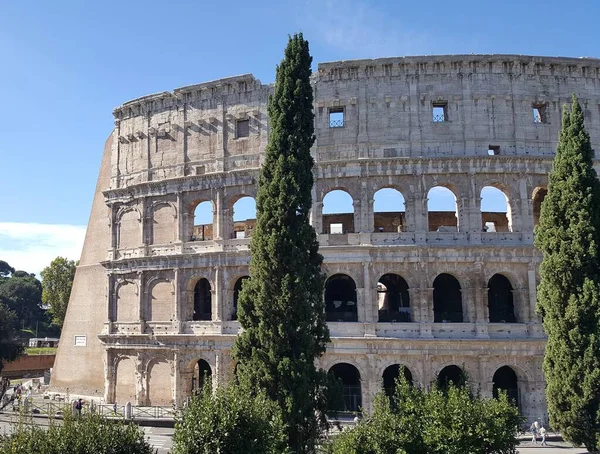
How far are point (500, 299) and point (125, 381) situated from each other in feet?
62.7

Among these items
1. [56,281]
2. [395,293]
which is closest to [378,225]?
[395,293]

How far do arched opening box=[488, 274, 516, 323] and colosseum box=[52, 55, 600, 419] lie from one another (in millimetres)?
66

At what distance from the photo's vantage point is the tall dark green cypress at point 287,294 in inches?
624

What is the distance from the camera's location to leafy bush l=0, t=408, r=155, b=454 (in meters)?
11.8

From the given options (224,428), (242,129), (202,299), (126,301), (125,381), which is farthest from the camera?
(202,299)

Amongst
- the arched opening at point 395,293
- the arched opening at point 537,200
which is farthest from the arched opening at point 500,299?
the arched opening at point 395,293

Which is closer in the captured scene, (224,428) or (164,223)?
(224,428)

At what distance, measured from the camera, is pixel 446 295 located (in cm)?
2719

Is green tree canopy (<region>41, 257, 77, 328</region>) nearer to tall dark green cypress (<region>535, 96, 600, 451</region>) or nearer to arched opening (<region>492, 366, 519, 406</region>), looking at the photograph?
arched opening (<region>492, 366, 519, 406</region>)


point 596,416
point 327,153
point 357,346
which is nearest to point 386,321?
point 357,346

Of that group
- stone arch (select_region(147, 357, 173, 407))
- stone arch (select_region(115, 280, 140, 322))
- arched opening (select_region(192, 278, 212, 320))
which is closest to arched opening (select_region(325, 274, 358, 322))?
arched opening (select_region(192, 278, 212, 320))

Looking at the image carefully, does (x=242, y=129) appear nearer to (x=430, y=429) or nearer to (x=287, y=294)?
(x=287, y=294)

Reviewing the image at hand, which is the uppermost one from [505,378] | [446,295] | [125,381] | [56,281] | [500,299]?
[56,281]

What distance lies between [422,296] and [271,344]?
10268 millimetres
